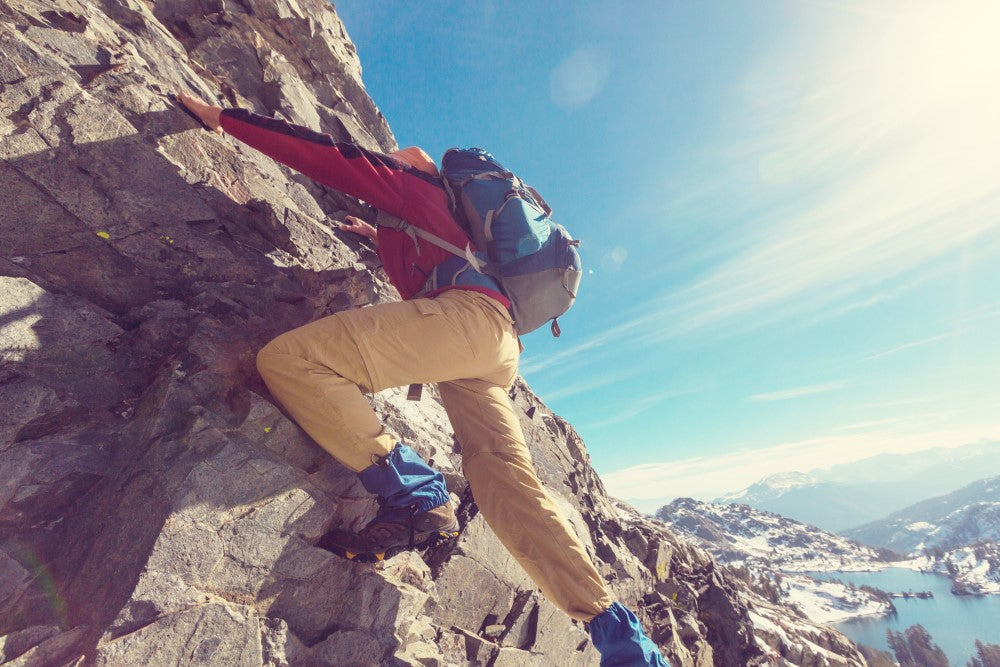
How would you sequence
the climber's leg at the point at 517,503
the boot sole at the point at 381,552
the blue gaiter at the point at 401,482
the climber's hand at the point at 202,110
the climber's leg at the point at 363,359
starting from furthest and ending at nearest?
the climber's hand at the point at 202,110 < the boot sole at the point at 381,552 < the blue gaiter at the point at 401,482 < the climber's leg at the point at 363,359 < the climber's leg at the point at 517,503

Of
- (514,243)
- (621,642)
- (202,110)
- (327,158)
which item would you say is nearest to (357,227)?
(202,110)

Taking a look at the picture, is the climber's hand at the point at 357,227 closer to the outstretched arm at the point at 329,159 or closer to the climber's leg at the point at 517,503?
the outstretched arm at the point at 329,159

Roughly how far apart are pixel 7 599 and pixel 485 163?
747cm

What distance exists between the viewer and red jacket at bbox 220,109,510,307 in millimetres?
6758

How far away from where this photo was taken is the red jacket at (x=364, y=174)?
676 centimetres

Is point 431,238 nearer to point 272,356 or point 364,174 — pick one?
point 364,174

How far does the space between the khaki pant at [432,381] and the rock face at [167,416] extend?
49.5 inches

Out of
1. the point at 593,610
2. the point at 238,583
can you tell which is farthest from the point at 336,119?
the point at 593,610

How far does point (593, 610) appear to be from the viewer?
5.45 m

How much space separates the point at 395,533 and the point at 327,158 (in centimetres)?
520

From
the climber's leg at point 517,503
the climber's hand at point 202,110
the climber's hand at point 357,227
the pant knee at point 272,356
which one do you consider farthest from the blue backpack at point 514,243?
the climber's hand at point 357,227

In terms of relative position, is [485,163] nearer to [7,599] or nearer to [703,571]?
[7,599]

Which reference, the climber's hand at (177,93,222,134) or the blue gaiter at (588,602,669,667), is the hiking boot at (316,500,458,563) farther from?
the climber's hand at (177,93,222,134)

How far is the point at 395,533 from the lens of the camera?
20.6 feet
